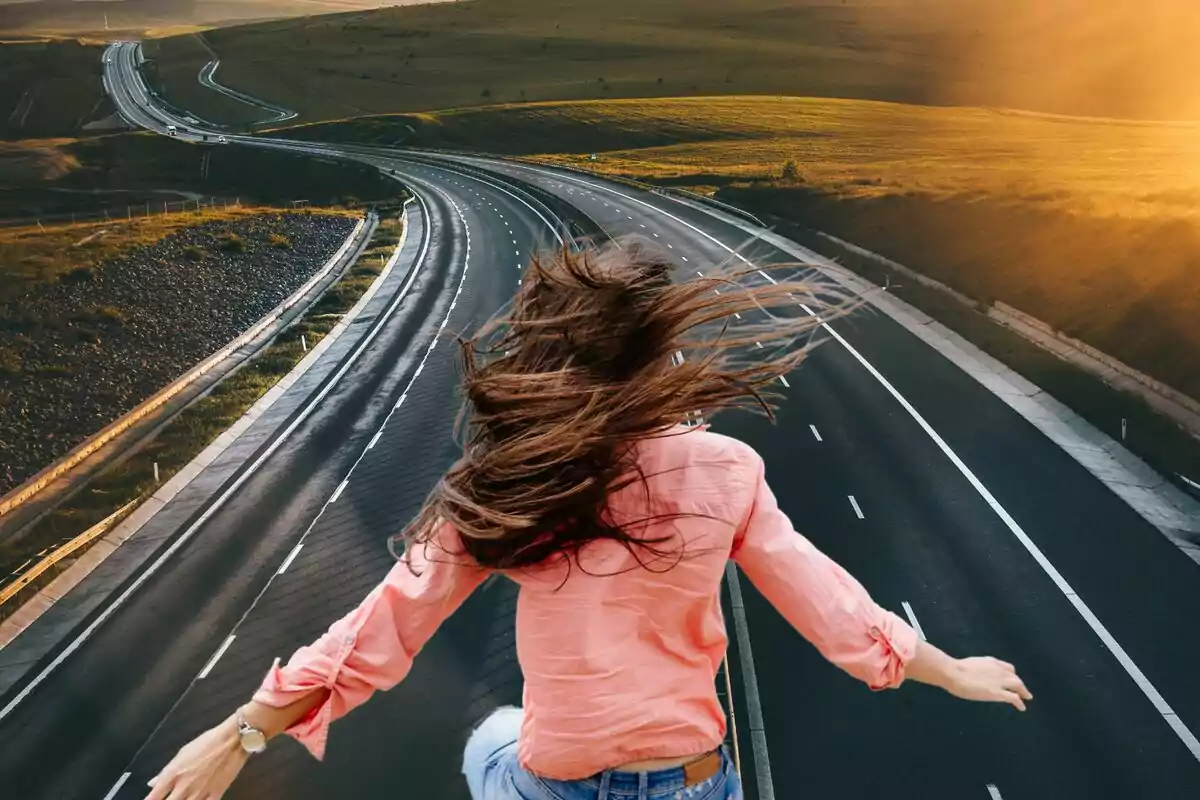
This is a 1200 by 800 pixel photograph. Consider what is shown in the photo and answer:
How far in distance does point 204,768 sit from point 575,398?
1.16 metres

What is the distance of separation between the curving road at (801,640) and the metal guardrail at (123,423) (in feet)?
17.3

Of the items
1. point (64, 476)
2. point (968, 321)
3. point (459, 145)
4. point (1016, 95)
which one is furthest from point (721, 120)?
point (64, 476)

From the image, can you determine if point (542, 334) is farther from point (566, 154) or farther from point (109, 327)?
point (566, 154)

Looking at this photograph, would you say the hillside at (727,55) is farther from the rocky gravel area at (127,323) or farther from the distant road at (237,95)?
the rocky gravel area at (127,323)

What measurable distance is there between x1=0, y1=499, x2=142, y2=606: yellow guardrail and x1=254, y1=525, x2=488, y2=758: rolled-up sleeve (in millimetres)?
21839

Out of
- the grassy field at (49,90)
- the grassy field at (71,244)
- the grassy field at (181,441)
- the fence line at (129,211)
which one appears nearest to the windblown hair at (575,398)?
the grassy field at (181,441)

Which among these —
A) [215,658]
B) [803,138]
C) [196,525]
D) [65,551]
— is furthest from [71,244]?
[803,138]

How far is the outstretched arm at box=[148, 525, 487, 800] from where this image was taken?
8.40 ft

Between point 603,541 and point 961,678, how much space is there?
0.93m

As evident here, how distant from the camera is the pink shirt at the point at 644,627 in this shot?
260 centimetres

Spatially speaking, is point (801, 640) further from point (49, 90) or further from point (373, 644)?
point (49, 90)

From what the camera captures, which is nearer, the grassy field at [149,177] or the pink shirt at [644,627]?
the pink shirt at [644,627]

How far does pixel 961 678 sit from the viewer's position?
2.77 m

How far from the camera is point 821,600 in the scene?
103 inches
